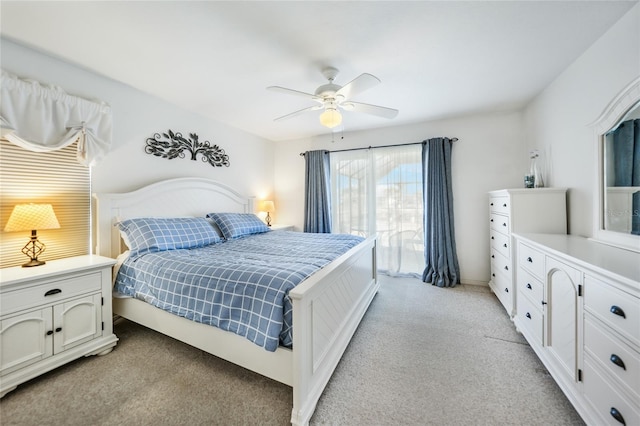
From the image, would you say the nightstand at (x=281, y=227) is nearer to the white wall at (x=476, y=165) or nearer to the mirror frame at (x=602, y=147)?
the white wall at (x=476, y=165)

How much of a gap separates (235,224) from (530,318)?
3032mm

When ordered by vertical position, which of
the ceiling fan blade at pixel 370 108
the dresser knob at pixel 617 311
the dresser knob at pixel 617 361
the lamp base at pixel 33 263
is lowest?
the dresser knob at pixel 617 361

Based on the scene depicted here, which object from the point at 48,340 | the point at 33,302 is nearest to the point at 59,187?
the point at 33,302

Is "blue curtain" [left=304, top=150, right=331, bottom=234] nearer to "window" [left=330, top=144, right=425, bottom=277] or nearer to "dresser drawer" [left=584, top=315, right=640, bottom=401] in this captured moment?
"window" [left=330, top=144, right=425, bottom=277]

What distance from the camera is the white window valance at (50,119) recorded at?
1.75m

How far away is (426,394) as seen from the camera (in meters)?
1.50

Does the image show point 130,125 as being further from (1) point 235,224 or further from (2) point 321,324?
(2) point 321,324

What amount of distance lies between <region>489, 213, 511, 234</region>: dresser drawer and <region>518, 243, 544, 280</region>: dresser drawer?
413 mm

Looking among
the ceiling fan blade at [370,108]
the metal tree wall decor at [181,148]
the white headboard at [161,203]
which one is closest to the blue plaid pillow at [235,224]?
the white headboard at [161,203]

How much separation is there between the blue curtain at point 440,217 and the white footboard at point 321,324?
5.19 ft

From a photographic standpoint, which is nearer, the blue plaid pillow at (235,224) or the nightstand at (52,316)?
the nightstand at (52,316)

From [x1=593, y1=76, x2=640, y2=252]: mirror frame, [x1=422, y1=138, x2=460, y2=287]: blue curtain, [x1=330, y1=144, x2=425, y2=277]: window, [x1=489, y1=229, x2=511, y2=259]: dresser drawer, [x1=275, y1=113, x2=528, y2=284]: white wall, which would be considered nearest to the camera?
[x1=593, y1=76, x2=640, y2=252]: mirror frame

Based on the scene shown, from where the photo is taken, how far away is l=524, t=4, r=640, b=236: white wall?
5.12ft

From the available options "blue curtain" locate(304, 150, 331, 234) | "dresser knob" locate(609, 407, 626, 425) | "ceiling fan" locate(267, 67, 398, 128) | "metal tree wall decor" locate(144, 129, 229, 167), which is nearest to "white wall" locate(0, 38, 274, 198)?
"metal tree wall decor" locate(144, 129, 229, 167)
